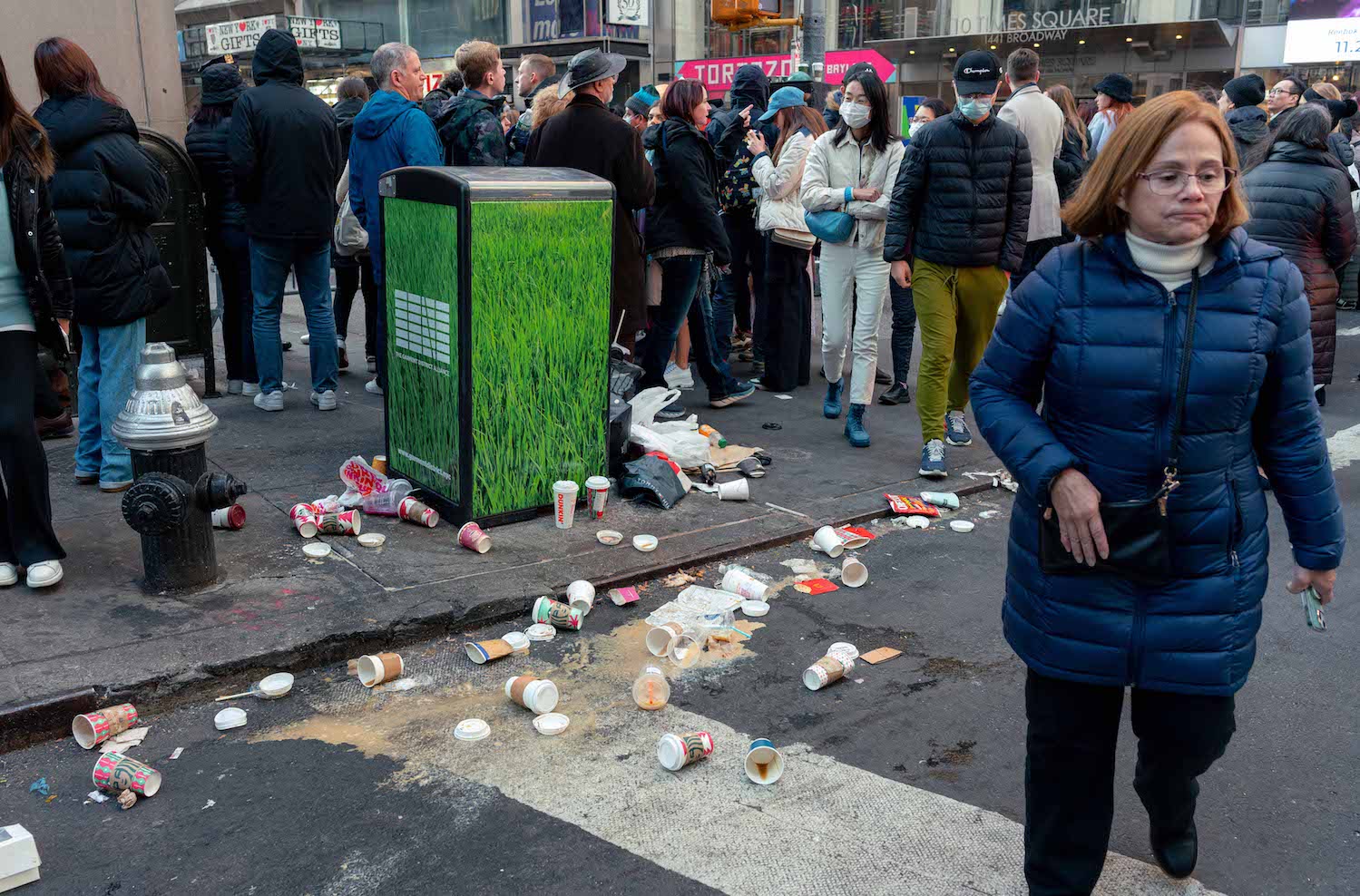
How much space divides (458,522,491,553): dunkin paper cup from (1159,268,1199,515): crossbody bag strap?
3.10 m

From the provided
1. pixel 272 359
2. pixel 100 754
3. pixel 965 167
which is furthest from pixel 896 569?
pixel 272 359

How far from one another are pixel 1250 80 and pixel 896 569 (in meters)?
6.09

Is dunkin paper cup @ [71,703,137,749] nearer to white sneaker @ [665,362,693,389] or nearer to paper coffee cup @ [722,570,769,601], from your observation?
paper coffee cup @ [722,570,769,601]

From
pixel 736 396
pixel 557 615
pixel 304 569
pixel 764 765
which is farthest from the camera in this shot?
pixel 736 396

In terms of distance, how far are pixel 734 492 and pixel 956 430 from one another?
72.1 inches

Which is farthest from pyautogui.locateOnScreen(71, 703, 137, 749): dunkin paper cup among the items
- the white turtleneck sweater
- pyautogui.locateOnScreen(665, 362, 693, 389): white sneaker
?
pyautogui.locateOnScreen(665, 362, 693, 389): white sneaker

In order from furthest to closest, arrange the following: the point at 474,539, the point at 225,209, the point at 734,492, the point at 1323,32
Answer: the point at 1323,32, the point at 225,209, the point at 734,492, the point at 474,539

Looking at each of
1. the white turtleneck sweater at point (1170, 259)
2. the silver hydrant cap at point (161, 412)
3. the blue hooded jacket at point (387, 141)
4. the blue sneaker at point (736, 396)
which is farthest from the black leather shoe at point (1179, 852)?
the blue sneaker at point (736, 396)

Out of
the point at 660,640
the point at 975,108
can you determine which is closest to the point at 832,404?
the point at 975,108

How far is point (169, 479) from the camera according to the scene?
4.16 m

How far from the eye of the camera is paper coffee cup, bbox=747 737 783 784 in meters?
3.28

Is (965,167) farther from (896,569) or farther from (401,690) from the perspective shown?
(401,690)

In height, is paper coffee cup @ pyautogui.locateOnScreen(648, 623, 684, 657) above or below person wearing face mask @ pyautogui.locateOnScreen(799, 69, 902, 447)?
below

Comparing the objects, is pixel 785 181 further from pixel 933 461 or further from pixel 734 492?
pixel 734 492
